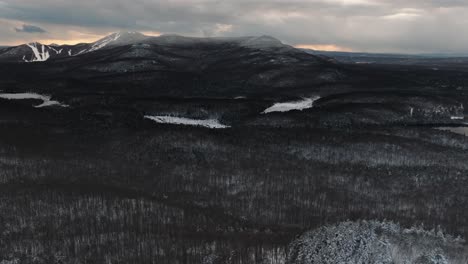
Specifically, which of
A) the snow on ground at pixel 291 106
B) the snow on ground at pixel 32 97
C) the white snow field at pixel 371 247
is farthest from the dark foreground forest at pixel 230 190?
the snow on ground at pixel 32 97

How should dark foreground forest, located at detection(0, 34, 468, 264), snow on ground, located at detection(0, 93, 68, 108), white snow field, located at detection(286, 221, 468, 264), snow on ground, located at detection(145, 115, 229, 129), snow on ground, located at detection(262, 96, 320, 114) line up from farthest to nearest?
snow on ground, located at detection(0, 93, 68, 108) → snow on ground, located at detection(262, 96, 320, 114) → snow on ground, located at detection(145, 115, 229, 129) → dark foreground forest, located at detection(0, 34, 468, 264) → white snow field, located at detection(286, 221, 468, 264)

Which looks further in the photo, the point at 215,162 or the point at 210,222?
the point at 215,162

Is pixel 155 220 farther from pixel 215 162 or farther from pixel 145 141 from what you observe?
A: pixel 145 141

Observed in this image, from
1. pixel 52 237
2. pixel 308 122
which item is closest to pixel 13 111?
pixel 308 122

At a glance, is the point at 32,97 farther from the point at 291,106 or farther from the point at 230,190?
the point at 230,190

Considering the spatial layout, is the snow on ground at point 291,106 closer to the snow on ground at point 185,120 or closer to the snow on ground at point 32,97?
the snow on ground at point 185,120

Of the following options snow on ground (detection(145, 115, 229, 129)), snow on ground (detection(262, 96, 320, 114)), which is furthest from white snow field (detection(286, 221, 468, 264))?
snow on ground (detection(262, 96, 320, 114))

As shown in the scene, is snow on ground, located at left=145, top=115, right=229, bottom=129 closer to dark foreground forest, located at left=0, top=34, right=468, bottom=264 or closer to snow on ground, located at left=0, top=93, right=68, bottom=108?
dark foreground forest, located at left=0, top=34, right=468, bottom=264

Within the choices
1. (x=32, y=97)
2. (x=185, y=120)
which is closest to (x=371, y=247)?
(x=185, y=120)
